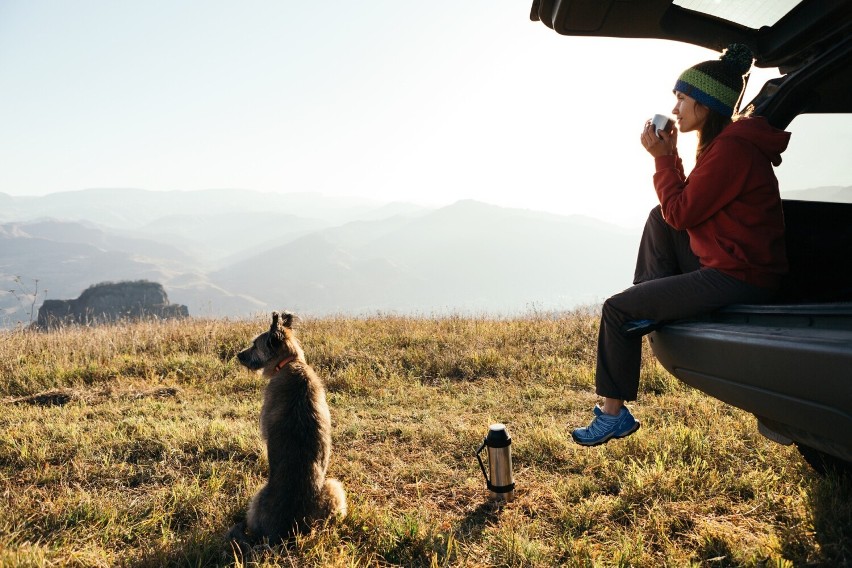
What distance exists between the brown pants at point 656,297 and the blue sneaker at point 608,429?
0.59 feet

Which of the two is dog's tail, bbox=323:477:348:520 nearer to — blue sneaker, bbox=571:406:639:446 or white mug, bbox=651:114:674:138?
blue sneaker, bbox=571:406:639:446

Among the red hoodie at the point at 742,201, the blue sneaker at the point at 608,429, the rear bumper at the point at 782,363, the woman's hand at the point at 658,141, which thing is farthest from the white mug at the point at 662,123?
the blue sneaker at the point at 608,429

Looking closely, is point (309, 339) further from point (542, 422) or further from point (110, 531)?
point (110, 531)

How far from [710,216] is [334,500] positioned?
287 cm

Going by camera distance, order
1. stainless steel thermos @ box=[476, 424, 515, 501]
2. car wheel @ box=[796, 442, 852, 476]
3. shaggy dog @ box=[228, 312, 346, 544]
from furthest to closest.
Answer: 1. stainless steel thermos @ box=[476, 424, 515, 501]
2. car wheel @ box=[796, 442, 852, 476]
3. shaggy dog @ box=[228, 312, 346, 544]

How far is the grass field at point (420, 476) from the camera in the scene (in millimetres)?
2859

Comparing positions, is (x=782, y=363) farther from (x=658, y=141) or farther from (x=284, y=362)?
(x=284, y=362)

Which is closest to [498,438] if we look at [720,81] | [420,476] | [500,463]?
[500,463]

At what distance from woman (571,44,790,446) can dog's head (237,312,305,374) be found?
7.52 feet

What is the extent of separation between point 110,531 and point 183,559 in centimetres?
68

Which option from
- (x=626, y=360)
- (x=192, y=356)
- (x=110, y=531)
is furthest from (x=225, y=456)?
(x=192, y=356)

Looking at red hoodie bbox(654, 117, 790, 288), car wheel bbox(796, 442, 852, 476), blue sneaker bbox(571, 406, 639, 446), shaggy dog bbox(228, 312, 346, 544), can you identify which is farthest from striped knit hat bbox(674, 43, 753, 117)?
shaggy dog bbox(228, 312, 346, 544)

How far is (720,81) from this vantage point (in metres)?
2.76

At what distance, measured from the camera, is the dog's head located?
379 cm
